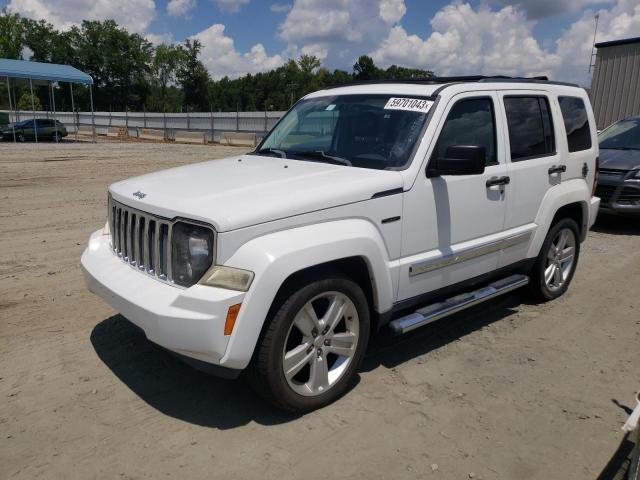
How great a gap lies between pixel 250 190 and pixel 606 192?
754 cm

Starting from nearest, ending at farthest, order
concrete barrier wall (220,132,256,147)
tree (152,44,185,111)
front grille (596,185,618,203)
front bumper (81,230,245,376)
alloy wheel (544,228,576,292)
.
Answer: front bumper (81,230,245,376)
alloy wheel (544,228,576,292)
front grille (596,185,618,203)
concrete barrier wall (220,132,256,147)
tree (152,44,185,111)

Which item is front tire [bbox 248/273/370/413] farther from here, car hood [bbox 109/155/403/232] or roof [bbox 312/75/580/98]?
roof [bbox 312/75/580/98]

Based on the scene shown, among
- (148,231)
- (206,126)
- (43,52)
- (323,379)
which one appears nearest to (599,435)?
(323,379)

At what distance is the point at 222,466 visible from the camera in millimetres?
2922

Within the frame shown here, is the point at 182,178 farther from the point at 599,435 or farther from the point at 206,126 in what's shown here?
the point at 206,126

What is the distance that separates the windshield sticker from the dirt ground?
6.16 feet

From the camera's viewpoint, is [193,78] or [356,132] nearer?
[356,132]

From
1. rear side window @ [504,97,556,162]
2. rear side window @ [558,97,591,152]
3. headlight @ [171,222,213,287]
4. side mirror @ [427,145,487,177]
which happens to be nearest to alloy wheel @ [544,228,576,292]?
rear side window @ [558,97,591,152]

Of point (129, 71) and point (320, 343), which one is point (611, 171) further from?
point (129, 71)

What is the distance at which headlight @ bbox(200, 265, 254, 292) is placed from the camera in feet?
9.62

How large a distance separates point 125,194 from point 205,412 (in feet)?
5.05

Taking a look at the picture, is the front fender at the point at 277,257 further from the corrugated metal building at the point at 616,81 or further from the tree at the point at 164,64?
the tree at the point at 164,64

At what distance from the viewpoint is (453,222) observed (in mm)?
4074

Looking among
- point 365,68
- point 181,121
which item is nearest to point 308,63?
point 365,68
